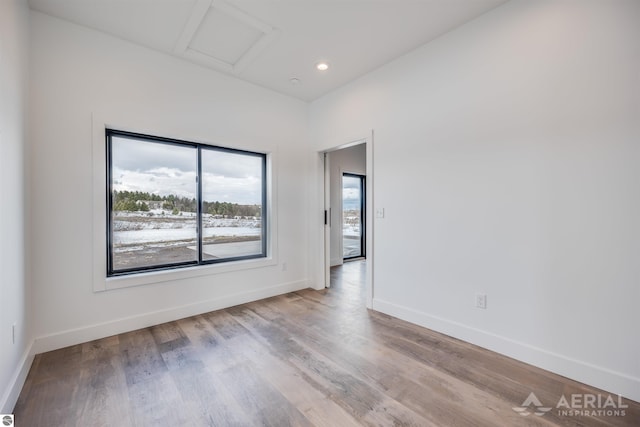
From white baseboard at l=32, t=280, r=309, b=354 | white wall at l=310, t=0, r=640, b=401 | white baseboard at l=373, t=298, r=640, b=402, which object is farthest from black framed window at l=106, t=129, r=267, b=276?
white baseboard at l=373, t=298, r=640, b=402

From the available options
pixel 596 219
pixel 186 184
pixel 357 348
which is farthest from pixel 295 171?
pixel 596 219

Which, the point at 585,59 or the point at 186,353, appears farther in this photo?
the point at 186,353

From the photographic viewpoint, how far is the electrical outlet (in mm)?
2426

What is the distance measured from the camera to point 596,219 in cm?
188

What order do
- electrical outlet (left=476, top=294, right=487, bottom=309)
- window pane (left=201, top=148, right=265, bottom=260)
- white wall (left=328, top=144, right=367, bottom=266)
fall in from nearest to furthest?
electrical outlet (left=476, top=294, right=487, bottom=309) < window pane (left=201, top=148, right=265, bottom=260) < white wall (left=328, top=144, right=367, bottom=266)

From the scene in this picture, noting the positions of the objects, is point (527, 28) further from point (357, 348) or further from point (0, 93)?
point (0, 93)

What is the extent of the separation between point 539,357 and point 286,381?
77.0 inches

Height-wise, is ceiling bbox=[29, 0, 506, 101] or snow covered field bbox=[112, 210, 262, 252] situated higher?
ceiling bbox=[29, 0, 506, 101]

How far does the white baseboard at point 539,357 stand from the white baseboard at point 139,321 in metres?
2.02

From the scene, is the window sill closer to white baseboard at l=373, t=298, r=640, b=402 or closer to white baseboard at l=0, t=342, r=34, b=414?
white baseboard at l=0, t=342, r=34, b=414

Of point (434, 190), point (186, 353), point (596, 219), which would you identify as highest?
point (434, 190)

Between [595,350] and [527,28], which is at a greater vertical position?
[527,28]

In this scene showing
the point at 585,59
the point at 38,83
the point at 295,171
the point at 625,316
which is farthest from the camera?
the point at 295,171

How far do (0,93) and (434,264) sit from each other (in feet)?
11.4
